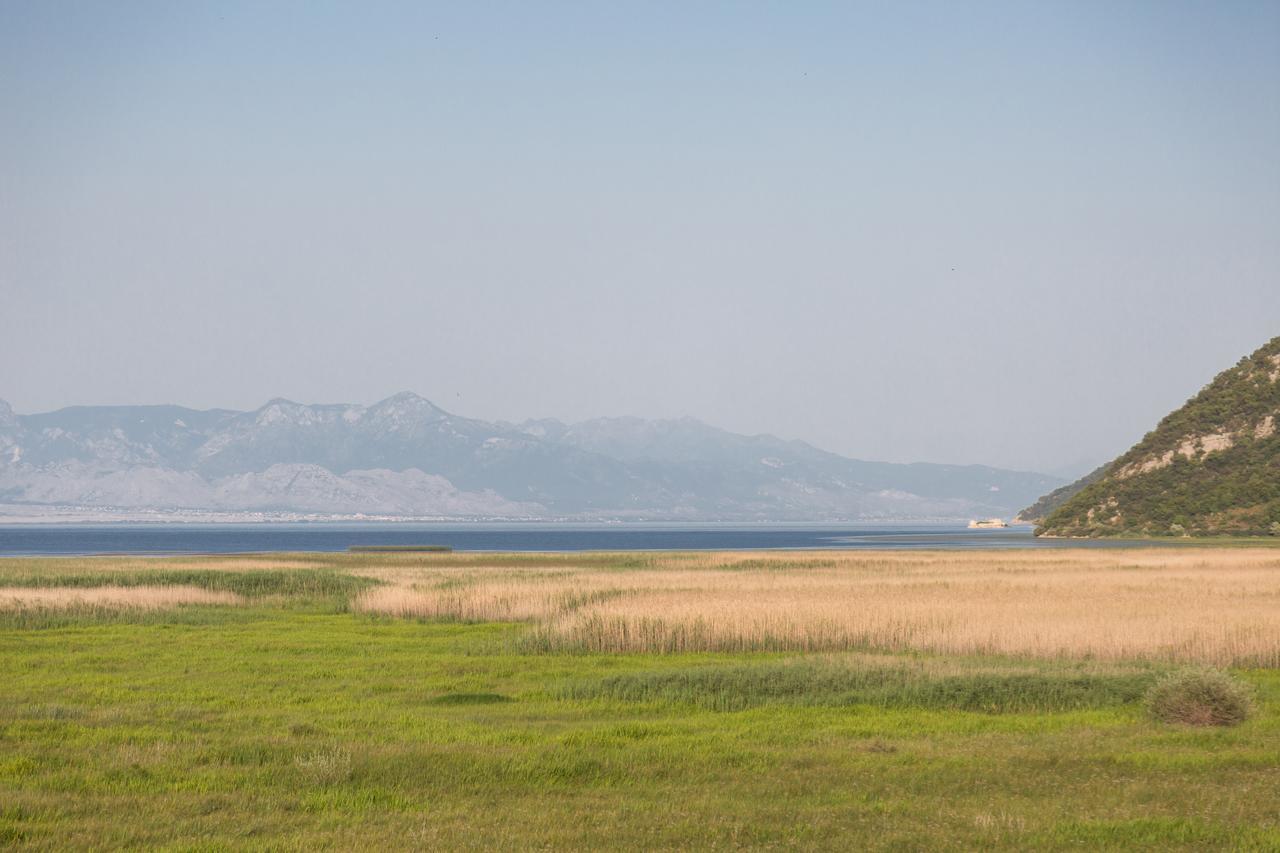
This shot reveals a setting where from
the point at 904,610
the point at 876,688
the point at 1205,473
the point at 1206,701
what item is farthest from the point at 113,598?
the point at 1205,473

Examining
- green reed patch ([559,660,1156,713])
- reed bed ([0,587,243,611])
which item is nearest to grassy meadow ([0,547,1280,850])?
green reed patch ([559,660,1156,713])

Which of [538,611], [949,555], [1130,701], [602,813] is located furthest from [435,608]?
[949,555]

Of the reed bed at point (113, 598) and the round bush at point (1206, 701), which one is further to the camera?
the reed bed at point (113, 598)

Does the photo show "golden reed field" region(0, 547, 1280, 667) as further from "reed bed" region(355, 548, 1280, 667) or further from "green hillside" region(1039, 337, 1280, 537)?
"green hillside" region(1039, 337, 1280, 537)

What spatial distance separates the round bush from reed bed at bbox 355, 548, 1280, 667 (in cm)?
850

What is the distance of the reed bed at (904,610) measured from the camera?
104 ft

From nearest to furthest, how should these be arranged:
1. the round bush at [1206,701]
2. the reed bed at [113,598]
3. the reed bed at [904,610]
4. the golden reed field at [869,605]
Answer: the round bush at [1206,701]
the reed bed at [904,610]
the golden reed field at [869,605]
the reed bed at [113,598]

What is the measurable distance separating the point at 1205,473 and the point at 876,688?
128 m

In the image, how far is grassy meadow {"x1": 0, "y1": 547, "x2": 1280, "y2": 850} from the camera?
14.5 metres

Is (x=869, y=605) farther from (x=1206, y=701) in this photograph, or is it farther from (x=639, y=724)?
(x=639, y=724)

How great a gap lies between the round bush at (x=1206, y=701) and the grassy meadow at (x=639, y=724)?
1.14 ft

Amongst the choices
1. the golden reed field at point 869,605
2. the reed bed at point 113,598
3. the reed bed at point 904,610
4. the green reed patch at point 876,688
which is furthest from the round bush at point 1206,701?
the reed bed at point 113,598

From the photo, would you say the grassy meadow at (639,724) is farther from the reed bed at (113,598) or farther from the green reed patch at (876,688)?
the reed bed at (113,598)

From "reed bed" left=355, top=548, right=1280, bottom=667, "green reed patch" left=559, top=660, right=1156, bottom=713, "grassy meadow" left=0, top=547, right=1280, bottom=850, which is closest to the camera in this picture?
"grassy meadow" left=0, top=547, right=1280, bottom=850
